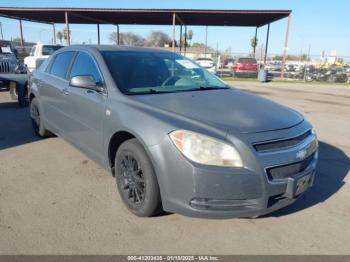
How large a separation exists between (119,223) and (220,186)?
3.68ft

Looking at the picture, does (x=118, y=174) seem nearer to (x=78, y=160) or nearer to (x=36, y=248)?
(x=36, y=248)

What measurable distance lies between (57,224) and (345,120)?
823 cm

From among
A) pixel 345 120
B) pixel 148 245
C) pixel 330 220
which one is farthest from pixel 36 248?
pixel 345 120

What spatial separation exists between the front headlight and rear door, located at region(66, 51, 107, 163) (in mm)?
1310

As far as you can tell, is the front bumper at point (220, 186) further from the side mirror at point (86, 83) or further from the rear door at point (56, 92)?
the rear door at point (56, 92)

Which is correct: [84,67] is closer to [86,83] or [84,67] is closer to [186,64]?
[86,83]

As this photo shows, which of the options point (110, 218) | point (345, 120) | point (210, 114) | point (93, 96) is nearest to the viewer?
point (210, 114)

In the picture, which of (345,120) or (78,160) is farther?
(345,120)

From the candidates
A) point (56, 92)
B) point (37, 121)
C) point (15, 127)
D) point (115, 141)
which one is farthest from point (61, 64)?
point (15, 127)

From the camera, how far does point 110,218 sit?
3.30m

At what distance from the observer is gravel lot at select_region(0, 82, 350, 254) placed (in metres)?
2.86

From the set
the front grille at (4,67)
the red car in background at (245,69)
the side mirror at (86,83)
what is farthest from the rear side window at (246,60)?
the side mirror at (86,83)

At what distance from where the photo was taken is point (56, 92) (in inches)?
192

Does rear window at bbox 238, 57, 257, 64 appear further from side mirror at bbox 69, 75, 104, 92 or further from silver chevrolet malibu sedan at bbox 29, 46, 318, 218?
side mirror at bbox 69, 75, 104, 92
